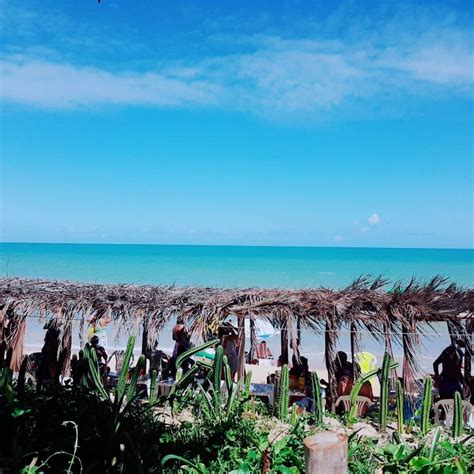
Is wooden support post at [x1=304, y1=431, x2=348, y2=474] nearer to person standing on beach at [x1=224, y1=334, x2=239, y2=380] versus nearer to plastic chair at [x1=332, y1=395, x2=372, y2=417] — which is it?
plastic chair at [x1=332, y1=395, x2=372, y2=417]

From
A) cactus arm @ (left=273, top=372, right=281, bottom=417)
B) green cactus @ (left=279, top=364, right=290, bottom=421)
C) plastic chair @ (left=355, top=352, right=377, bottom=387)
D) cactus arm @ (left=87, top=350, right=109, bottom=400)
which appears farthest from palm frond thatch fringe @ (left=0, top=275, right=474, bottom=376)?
cactus arm @ (left=87, top=350, right=109, bottom=400)

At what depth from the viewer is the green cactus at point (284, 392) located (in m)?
5.96

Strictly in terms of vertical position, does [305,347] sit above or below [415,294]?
below

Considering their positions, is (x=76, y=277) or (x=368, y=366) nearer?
(x=368, y=366)

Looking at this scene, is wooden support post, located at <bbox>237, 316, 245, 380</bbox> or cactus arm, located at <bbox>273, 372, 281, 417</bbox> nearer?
cactus arm, located at <bbox>273, 372, 281, 417</bbox>

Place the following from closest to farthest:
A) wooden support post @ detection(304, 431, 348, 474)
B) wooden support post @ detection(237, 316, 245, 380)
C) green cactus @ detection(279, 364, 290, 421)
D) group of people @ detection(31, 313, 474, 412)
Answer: wooden support post @ detection(304, 431, 348, 474)
green cactus @ detection(279, 364, 290, 421)
group of people @ detection(31, 313, 474, 412)
wooden support post @ detection(237, 316, 245, 380)

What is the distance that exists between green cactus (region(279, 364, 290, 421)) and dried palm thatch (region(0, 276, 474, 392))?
970 mm

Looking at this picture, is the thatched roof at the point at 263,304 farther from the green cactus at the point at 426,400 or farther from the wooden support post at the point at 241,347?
the green cactus at the point at 426,400

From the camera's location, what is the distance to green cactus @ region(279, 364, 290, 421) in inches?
235

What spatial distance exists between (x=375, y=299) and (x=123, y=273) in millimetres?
42676

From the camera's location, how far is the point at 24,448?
10.2 ft

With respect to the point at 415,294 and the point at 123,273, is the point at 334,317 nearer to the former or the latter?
the point at 415,294

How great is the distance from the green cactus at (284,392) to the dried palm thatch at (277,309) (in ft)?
3.18

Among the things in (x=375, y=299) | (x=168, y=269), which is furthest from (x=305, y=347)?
(x=168, y=269)
